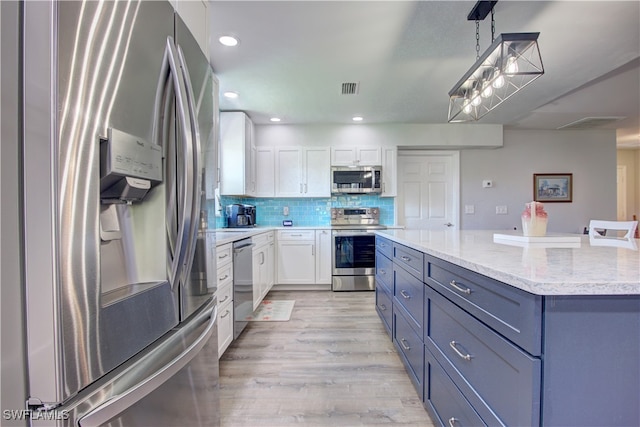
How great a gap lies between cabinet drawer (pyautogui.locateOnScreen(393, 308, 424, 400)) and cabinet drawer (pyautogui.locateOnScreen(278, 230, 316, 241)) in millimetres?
1999

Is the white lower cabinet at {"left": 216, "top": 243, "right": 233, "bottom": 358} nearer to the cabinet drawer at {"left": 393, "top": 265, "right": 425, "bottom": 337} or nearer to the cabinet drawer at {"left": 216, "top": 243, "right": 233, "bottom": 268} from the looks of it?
the cabinet drawer at {"left": 216, "top": 243, "right": 233, "bottom": 268}

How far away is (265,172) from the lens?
4.10 metres

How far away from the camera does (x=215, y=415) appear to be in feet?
3.66

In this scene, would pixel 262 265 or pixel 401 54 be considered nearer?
pixel 401 54

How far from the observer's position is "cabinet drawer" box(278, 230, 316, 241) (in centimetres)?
386

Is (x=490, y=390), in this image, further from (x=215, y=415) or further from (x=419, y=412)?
(x=215, y=415)

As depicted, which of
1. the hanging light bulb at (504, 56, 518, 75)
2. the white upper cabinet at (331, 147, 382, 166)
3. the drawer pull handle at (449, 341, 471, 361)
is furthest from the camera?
the white upper cabinet at (331, 147, 382, 166)

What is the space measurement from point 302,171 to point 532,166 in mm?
A: 3859

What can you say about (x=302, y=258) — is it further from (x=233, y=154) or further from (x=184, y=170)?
(x=184, y=170)

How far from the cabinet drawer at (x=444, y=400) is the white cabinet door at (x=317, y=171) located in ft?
9.69

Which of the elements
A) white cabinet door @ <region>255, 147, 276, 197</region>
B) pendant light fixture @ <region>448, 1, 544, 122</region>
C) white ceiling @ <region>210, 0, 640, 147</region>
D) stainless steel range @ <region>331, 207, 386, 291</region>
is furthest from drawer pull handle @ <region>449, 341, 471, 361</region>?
white cabinet door @ <region>255, 147, 276, 197</region>

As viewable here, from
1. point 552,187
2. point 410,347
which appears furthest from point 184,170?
point 552,187
